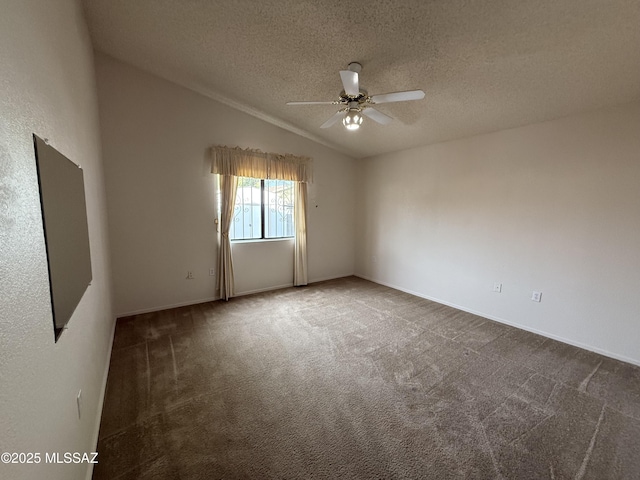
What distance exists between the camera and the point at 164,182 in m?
3.51

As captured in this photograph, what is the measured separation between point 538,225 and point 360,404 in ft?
9.18

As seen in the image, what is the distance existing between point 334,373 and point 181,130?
3.51m

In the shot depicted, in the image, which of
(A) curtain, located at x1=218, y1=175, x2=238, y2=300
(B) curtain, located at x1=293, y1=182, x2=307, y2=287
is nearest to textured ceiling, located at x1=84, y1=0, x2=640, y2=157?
(A) curtain, located at x1=218, y1=175, x2=238, y2=300

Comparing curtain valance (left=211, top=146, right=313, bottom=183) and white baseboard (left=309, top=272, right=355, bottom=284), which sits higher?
curtain valance (left=211, top=146, right=313, bottom=183)

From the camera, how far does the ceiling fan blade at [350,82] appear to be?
1.94 meters

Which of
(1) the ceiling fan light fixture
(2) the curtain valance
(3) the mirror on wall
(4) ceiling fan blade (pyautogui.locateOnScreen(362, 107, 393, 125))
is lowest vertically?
(3) the mirror on wall

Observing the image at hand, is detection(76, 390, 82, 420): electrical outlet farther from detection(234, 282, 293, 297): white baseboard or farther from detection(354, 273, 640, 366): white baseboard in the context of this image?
detection(354, 273, 640, 366): white baseboard

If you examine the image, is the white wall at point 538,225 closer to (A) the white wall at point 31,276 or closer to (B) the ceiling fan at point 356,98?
(B) the ceiling fan at point 356,98

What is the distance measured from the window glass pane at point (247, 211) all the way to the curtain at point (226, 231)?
0.16 m

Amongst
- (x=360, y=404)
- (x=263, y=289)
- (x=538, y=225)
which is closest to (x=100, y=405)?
(x=360, y=404)

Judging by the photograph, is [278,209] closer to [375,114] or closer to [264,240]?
[264,240]

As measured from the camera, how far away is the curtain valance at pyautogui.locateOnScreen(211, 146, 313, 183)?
12.4 ft

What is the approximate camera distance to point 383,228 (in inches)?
194

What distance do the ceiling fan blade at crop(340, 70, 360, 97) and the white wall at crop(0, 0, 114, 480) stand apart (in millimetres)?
1621
